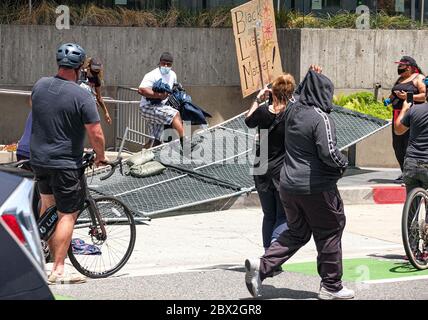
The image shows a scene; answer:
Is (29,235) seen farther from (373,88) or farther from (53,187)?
(373,88)

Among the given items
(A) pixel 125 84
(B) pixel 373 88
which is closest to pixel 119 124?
(A) pixel 125 84

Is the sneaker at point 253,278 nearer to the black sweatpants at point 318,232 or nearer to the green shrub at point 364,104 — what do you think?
the black sweatpants at point 318,232

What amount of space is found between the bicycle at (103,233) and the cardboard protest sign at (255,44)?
6421mm

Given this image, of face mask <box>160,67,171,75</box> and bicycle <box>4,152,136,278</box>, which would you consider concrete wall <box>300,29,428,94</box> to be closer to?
face mask <box>160,67,171,75</box>

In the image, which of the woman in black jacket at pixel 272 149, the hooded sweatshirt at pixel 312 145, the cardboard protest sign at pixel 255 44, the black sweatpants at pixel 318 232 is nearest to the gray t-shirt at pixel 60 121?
the woman in black jacket at pixel 272 149

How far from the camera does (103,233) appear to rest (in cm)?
908

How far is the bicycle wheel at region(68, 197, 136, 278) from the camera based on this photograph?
9.12 meters

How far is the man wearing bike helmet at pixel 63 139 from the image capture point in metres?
8.47

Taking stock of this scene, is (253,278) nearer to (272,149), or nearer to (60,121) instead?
(272,149)

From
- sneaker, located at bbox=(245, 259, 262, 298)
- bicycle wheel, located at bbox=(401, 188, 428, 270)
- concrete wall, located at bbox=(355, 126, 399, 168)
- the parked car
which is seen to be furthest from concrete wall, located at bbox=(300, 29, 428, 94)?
the parked car

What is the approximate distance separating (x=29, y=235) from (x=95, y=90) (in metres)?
10.6

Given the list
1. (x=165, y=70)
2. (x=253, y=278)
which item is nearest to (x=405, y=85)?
(x=165, y=70)

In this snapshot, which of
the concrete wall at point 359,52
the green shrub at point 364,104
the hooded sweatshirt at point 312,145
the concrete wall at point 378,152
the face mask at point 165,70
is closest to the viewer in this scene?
the hooded sweatshirt at point 312,145

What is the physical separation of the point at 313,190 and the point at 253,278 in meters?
0.87
